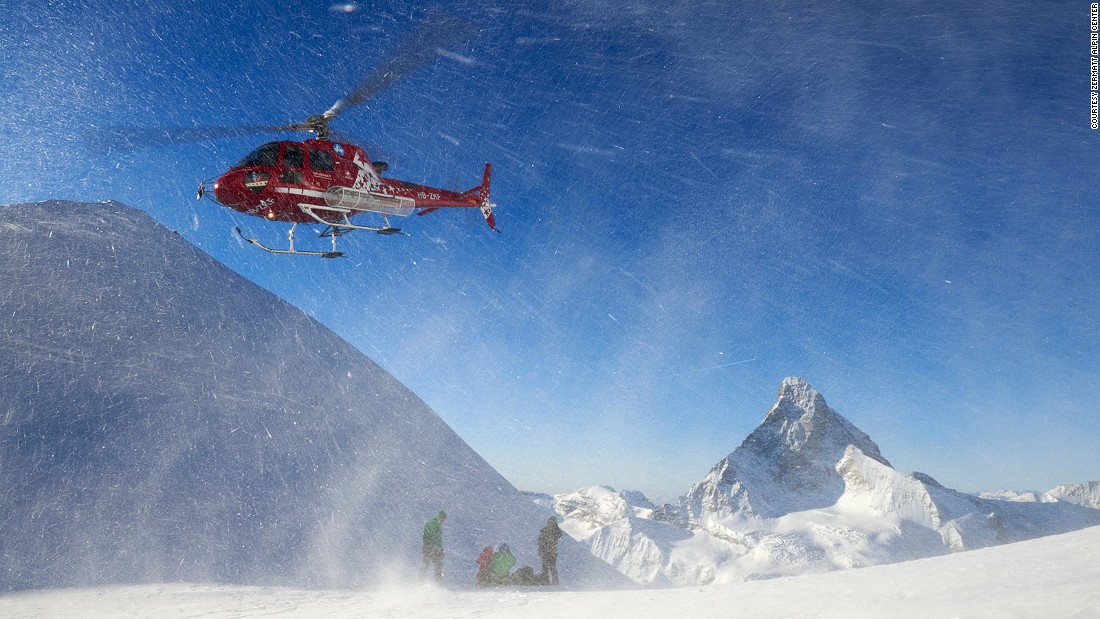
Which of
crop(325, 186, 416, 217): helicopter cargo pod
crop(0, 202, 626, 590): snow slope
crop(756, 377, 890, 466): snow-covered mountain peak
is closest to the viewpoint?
crop(325, 186, 416, 217): helicopter cargo pod

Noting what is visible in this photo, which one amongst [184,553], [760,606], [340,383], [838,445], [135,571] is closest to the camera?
[760,606]

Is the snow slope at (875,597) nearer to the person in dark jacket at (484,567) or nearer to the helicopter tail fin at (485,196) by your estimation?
the person in dark jacket at (484,567)

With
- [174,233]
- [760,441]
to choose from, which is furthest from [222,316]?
[760,441]

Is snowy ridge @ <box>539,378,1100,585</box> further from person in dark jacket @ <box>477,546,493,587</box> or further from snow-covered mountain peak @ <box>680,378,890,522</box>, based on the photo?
person in dark jacket @ <box>477,546,493,587</box>

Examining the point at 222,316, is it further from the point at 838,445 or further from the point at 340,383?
the point at 838,445

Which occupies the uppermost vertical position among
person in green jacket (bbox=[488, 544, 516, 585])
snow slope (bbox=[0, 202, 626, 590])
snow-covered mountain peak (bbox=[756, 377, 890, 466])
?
snow-covered mountain peak (bbox=[756, 377, 890, 466])

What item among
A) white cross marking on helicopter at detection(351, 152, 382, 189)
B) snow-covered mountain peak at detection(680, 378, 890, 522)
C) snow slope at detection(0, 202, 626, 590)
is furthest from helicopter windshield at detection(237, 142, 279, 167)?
snow-covered mountain peak at detection(680, 378, 890, 522)
